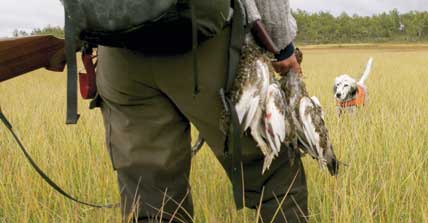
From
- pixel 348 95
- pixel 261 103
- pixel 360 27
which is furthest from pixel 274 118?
pixel 360 27

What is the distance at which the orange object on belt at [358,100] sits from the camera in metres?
4.14

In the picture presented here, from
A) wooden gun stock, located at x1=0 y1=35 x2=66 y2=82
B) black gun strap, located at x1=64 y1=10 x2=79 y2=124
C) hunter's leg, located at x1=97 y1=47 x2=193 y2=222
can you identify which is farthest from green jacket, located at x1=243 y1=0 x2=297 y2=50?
wooden gun stock, located at x1=0 y1=35 x2=66 y2=82

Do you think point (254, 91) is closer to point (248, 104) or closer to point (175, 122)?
point (248, 104)

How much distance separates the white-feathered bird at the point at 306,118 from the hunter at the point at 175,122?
4 centimetres

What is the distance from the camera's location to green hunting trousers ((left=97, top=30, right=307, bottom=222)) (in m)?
1.18

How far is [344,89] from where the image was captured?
432cm

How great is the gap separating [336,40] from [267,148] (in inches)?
2235

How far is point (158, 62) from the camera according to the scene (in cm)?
117

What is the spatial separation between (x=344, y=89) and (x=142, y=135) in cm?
336

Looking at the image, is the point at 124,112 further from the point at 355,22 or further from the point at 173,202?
the point at 355,22

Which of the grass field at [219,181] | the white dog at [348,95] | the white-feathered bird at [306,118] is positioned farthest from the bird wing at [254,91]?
the white dog at [348,95]

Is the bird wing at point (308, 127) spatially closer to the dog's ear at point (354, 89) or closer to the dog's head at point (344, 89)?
the dog's head at point (344, 89)

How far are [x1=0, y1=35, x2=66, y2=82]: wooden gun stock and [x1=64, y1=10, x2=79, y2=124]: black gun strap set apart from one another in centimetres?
27

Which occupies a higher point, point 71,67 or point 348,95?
point 71,67
